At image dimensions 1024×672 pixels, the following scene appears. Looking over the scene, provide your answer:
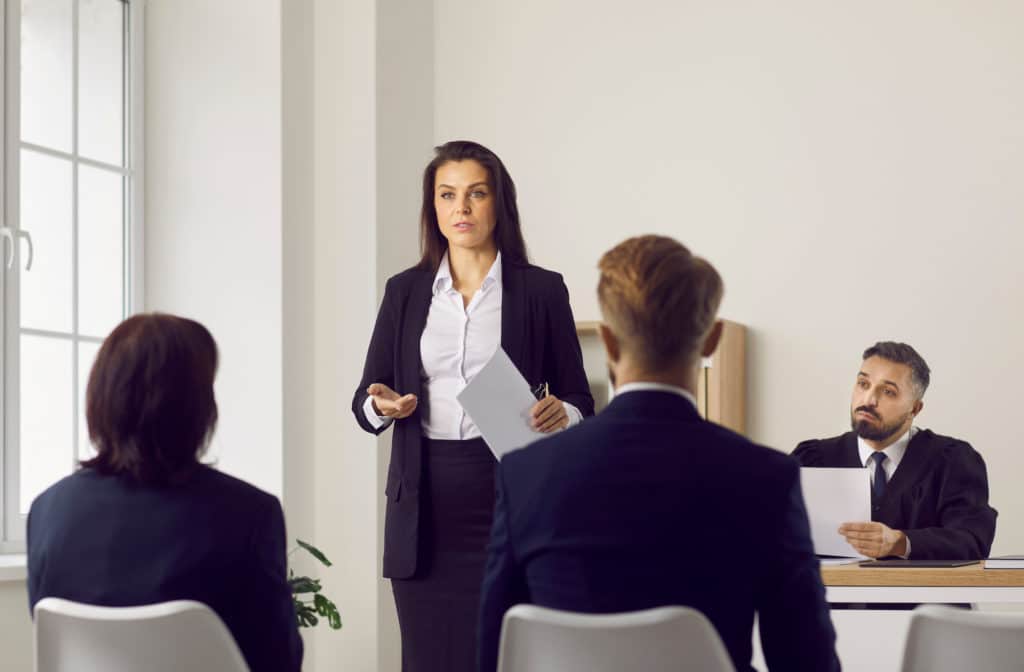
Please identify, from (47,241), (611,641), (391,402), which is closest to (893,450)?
(391,402)

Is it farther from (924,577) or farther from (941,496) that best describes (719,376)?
(924,577)

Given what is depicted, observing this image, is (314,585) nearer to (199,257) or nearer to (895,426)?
(199,257)

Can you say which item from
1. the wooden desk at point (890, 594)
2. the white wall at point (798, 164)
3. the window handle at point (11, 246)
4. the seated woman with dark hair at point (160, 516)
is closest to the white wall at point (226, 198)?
the window handle at point (11, 246)

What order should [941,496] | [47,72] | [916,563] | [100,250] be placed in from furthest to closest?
1. [100,250]
2. [47,72]
3. [941,496]
4. [916,563]

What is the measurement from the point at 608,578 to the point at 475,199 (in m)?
1.51

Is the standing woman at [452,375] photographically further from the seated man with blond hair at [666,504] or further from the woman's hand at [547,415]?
the seated man with blond hair at [666,504]

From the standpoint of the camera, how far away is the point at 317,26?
492 cm

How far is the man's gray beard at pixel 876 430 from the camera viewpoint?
3662mm

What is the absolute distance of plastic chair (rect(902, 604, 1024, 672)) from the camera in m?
1.78

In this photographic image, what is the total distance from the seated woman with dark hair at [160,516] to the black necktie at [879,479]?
222 cm

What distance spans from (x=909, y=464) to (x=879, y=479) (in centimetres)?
10

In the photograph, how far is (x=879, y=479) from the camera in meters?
3.63

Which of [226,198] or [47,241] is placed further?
[226,198]

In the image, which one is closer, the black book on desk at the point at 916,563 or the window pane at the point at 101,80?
the black book on desk at the point at 916,563
